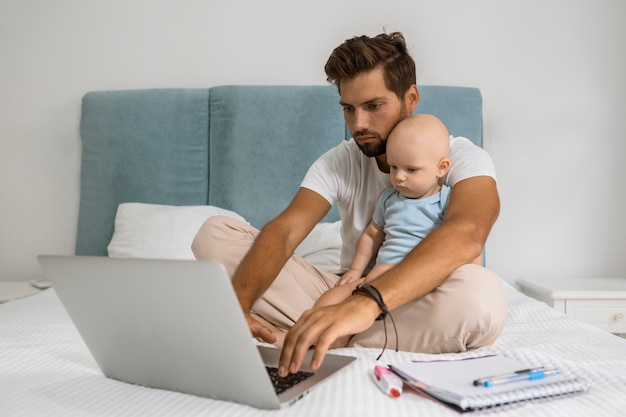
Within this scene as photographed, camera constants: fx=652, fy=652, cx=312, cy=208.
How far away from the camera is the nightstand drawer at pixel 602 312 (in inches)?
92.3

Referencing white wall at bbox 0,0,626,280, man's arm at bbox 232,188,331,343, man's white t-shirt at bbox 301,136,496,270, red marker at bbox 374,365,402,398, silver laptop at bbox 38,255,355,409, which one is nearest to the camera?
silver laptop at bbox 38,255,355,409

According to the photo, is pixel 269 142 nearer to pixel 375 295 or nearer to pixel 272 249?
pixel 272 249

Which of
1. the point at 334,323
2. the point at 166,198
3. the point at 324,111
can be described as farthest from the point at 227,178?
the point at 334,323

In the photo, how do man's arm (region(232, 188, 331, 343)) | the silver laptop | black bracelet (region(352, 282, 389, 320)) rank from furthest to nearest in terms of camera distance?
1. man's arm (region(232, 188, 331, 343))
2. black bracelet (region(352, 282, 389, 320))
3. the silver laptop

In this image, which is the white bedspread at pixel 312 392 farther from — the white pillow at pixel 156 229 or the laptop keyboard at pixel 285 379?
the white pillow at pixel 156 229

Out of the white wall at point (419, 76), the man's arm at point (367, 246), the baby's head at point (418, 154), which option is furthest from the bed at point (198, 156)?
the baby's head at point (418, 154)

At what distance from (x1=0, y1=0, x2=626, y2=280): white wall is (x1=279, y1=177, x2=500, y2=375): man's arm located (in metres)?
1.40

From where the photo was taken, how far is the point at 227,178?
2713mm

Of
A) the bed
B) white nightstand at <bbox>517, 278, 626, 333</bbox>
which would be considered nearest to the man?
the bed

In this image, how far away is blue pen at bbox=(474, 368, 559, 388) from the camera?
34.8 inches

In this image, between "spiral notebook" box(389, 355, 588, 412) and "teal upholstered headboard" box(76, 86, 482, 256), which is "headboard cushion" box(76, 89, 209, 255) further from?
"spiral notebook" box(389, 355, 588, 412)

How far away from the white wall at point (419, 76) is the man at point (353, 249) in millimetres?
1132

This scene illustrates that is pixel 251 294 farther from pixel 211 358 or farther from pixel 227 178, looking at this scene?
pixel 227 178

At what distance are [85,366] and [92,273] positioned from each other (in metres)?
0.30
